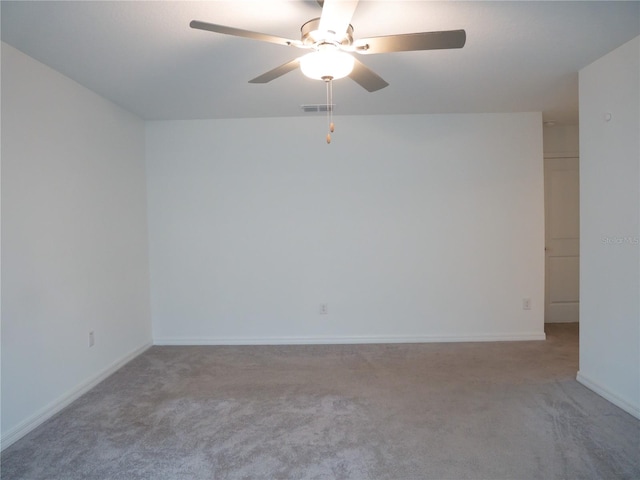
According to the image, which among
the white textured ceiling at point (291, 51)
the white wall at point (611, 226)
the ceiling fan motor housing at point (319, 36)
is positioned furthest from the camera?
the white wall at point (611, 226)

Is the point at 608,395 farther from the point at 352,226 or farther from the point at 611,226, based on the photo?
the point at 352,226

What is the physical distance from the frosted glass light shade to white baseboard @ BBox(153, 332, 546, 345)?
283cm

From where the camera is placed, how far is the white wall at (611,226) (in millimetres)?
2416

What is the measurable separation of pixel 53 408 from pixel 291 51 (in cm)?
284

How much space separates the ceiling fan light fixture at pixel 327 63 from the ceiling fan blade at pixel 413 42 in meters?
0.08

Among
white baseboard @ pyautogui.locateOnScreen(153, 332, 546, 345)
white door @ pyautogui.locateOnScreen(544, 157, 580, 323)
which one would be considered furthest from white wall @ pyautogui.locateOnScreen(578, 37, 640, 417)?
white door @ pyautogui.locateOnScreen(544, 157, 580, 323)

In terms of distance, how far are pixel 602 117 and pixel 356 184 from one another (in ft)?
6.82

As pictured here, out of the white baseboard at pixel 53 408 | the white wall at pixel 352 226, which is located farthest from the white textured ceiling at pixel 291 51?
the white baseboard at pixel 53 408

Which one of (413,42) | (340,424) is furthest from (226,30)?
(340,424)

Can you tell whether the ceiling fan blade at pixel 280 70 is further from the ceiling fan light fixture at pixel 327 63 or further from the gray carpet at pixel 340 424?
the gray carpet at pixel 340 424

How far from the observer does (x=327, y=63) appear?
5.92 feet

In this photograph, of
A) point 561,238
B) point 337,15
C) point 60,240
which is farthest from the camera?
point 561,238

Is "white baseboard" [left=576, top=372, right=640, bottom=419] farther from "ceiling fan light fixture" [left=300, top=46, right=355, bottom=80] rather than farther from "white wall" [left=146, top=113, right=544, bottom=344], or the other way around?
"ceiling fan light fixture" [left=300, top=46, right=355, bottom=80]

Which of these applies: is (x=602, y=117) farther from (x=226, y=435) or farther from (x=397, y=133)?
(x=226, y=435)
